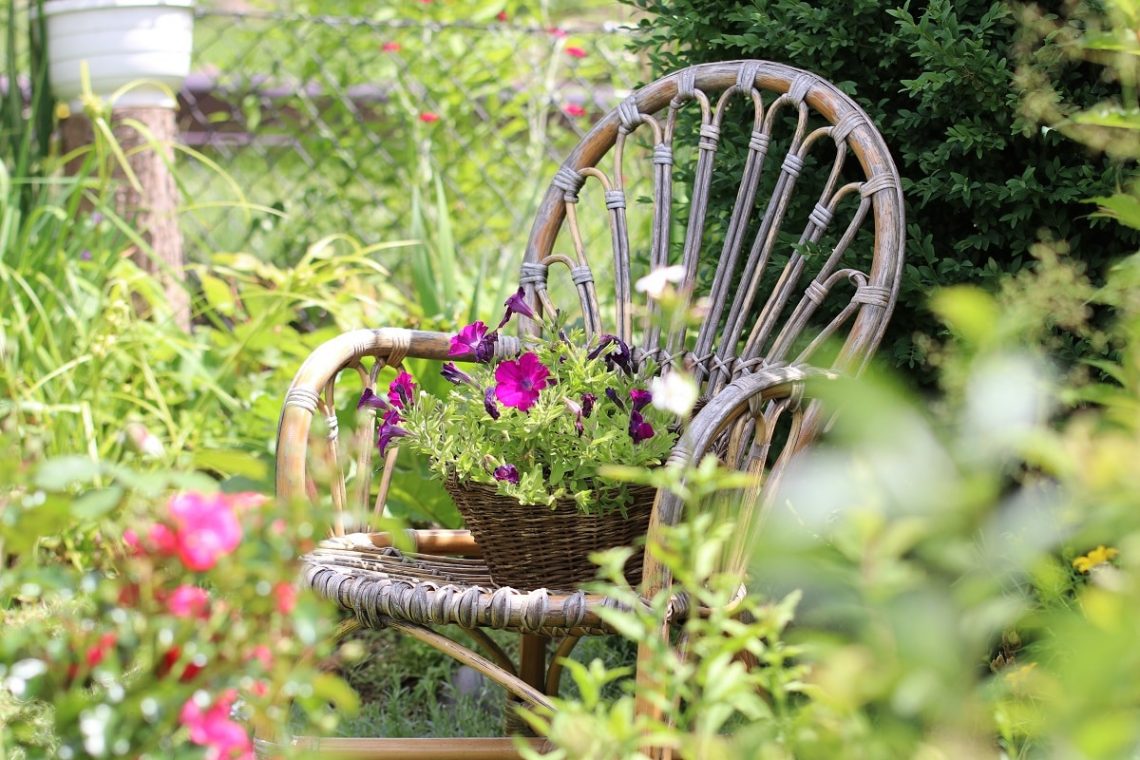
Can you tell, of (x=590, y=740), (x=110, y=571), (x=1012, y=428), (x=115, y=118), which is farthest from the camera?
(x=115, y=118)

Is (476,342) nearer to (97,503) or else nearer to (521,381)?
(521,381)

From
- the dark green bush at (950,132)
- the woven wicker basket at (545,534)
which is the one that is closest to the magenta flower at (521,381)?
the woven wicker basket at (545,534)

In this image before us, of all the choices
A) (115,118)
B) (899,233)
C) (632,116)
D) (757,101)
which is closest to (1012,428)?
(899,233)

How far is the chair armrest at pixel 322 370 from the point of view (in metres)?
1.53

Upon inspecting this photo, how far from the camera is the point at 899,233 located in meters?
1.64

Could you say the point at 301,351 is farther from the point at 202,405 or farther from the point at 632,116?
the point at 632,116

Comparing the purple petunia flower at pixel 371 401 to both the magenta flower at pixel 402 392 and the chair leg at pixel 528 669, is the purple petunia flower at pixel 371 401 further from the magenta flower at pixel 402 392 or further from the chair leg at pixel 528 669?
the chair leg at pixel 528 669

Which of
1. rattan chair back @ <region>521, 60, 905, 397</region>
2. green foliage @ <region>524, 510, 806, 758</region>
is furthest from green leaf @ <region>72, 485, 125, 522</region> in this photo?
rattan chair back @ <region>521, 60, 905, 397</region>

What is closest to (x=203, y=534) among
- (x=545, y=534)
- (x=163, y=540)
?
(x=163, y=540)

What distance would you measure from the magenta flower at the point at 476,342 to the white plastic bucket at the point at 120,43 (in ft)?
5.49

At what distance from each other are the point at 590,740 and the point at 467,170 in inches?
121

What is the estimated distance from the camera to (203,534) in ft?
2.27

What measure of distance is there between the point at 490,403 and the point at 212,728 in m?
0.81

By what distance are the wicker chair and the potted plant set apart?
0.07 m
